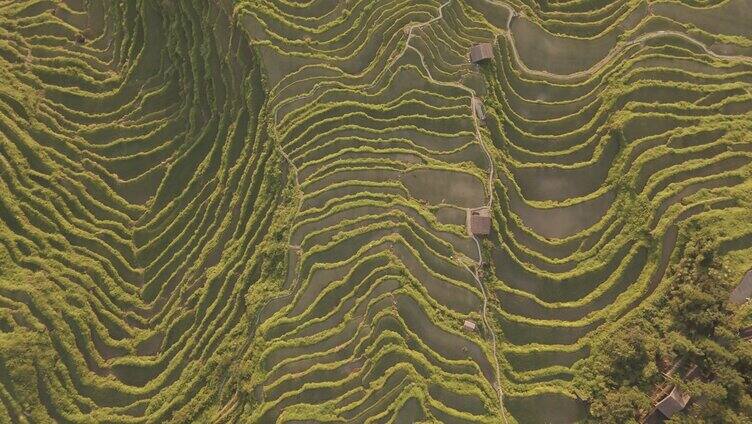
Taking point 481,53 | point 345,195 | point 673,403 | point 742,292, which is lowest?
Answer: point 673,403

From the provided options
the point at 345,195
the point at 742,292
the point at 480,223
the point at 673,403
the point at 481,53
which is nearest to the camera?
the point at 673,403

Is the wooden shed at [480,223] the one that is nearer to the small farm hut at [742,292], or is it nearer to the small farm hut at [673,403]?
the small farm hut at [673,403]

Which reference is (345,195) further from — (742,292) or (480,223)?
(742,292)

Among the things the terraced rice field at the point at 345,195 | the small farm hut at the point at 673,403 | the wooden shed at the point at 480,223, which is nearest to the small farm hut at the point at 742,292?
the terraced rice field at the point at 345,195

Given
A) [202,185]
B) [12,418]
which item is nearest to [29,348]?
[12,418]

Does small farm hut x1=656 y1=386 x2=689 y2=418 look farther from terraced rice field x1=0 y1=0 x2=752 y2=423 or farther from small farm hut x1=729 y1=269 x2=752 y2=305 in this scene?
small farm hut x1=729 y1=269 x2=752 y2=305

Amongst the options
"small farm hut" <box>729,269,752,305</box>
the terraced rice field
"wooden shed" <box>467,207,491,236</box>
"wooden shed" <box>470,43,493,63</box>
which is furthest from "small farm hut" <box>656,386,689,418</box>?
"wooden shed" <box>470,43,493,63</box>

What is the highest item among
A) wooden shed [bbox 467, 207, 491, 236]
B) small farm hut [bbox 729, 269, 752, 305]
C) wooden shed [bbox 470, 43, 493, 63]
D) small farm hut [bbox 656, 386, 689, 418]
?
wooden shed [bbox 470, 43, 493, 63]

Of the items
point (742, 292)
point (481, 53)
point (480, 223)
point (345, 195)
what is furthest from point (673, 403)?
point (481, 53)
